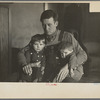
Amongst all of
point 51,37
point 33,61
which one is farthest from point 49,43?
point 33,61

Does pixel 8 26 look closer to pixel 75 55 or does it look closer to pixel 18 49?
pixel 18 49

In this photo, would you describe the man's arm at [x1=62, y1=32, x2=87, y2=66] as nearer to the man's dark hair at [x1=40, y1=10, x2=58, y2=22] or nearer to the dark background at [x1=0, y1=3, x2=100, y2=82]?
the dark background at [x1=0, y1=3, x2=100, y2=82]

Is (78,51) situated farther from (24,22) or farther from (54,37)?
(24,22)

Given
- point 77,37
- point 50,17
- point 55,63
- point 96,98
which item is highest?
point 50,17

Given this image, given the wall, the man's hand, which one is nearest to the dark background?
the wall

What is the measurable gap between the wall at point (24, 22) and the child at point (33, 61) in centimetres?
5

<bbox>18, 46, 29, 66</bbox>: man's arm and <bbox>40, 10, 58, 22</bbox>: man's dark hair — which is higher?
<bbox>40, 10, 58, 22</bbox>: man's dark hair

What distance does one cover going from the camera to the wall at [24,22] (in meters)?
1.11

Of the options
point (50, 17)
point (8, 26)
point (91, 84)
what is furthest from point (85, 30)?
point (8, 26)

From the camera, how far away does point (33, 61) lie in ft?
3.70

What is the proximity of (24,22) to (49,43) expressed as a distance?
19 centimetres

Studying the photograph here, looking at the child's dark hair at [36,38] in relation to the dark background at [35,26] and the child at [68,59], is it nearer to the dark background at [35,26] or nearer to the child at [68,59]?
the dark background at [35,26]

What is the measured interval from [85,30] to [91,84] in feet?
1.06

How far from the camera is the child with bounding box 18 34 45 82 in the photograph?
1122 millimetres
